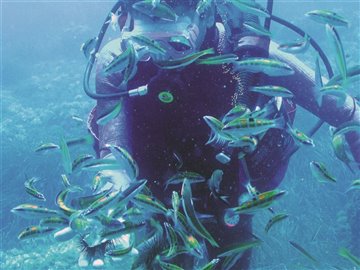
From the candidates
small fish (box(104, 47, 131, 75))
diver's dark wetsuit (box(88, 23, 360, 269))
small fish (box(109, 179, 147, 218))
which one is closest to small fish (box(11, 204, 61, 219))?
small fish (box(109, 179, 147, 218))

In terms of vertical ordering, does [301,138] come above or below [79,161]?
above

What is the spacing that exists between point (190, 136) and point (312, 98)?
55.8 inches

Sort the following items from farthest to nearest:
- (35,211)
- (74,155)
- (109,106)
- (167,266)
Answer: (74,155) → (109,106) → (35,211) → (167,266)

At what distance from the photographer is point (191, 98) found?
2.30 metres

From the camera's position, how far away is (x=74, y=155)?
Result: 32.9 ft

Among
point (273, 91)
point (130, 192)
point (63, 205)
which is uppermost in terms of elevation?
point (273, 91)

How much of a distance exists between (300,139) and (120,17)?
200 cm

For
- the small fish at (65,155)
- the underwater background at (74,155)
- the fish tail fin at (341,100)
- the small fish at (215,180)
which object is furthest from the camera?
the underwater background at (74,155)

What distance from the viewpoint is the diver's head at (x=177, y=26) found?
93.6 inches

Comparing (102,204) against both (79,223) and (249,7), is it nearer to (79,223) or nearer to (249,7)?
(79,223)

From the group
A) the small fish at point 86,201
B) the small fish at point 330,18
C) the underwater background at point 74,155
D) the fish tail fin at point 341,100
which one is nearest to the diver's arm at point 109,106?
the underwater background at point 74,155

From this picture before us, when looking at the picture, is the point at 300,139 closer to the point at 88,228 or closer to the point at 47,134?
the point at 88,228

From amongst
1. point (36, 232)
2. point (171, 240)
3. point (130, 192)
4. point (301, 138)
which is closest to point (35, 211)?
point (36, 232)

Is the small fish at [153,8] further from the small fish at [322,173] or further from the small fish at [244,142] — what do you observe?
the small fish at [322,173]
